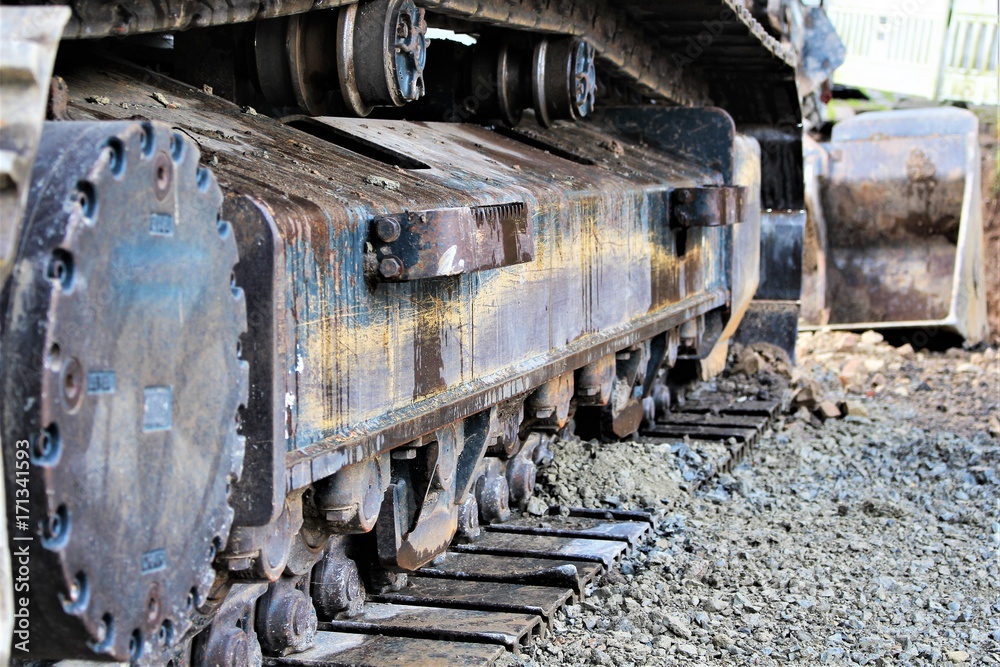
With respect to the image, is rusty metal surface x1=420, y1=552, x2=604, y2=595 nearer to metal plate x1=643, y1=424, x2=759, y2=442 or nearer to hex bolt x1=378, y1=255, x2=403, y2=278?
hex bolt x1=378, y1=255, x2=403, y2=278

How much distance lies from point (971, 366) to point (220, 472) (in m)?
9.07

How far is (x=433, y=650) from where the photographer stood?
3633 mm

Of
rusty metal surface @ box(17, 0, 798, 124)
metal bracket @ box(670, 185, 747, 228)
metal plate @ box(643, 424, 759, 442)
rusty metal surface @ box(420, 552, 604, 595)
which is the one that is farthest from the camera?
metal plate @ box(643, 424, 759, 442)

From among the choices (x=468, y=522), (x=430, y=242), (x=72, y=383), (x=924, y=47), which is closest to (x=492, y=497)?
(x=468, y=522)

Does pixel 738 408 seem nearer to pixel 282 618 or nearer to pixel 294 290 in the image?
pixel 282 618

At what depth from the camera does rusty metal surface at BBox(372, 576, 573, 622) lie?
4.02m

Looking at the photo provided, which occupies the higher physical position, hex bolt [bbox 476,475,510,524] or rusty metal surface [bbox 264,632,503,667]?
hex bolt [bbox 476,475,510,524]

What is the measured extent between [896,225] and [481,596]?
7765mm

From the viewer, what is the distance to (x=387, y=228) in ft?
9.54

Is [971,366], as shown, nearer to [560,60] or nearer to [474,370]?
[560,60]

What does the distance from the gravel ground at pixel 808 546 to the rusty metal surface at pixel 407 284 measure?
784mm

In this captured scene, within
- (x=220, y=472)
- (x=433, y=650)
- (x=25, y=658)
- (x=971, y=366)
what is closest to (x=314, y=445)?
(x=220, y=472)

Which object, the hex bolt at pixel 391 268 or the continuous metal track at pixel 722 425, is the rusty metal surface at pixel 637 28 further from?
the continuous metal track at pixel 722 425

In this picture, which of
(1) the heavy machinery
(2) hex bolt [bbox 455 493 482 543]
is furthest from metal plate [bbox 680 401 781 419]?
(2) hex bolt [bbox 455 493 482 543]
